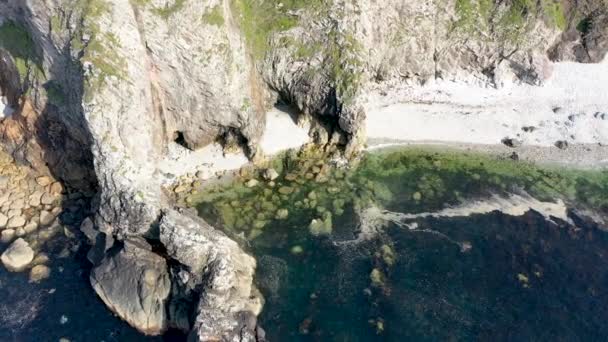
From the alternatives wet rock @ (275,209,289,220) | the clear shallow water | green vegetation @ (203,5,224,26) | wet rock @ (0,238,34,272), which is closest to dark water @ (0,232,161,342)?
wet rock @ (0,238,34,272)

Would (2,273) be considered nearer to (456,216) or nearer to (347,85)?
(347,85)

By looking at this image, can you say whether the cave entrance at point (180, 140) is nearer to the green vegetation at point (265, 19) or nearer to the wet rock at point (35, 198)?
the green vegetation at point (265, 19)

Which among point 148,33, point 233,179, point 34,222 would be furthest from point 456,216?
point 34,222

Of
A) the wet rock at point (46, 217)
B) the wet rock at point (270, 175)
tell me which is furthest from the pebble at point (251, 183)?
the wet rock at point (46, 217)

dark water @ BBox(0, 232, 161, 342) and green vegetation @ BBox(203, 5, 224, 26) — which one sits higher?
green vegetation @ BBox(203, 5, 224, 26)

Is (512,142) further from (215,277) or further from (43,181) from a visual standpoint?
(43,181)

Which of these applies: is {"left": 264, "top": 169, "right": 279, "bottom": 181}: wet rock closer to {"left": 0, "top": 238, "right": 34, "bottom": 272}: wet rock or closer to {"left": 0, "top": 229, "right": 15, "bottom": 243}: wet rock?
{"left": 0, "top": 238, "right": 34, "bottom": 272}: wet rock

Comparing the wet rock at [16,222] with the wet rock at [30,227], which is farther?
the wet rock at [16,222]
